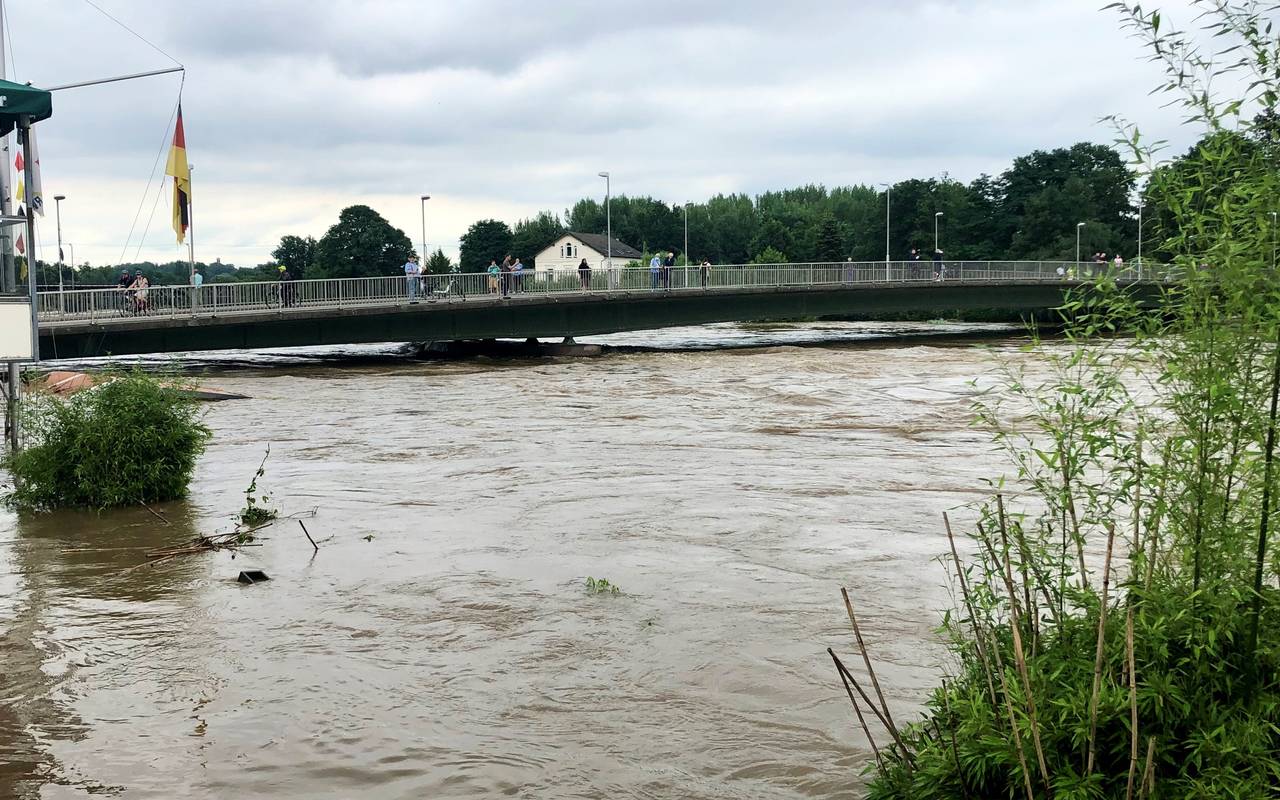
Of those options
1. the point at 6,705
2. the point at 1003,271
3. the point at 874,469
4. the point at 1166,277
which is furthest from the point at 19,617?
the point at 1003,271

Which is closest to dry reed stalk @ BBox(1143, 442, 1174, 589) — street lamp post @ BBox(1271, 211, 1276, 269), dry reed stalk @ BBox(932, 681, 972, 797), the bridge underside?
street lamp post @ BBox(1271, 211, 1276, 269)

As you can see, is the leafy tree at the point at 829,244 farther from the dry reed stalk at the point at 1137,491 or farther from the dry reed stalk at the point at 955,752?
the dry reed stalk at the point at 955,752

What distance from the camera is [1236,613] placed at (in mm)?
4840

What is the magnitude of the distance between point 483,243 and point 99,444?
435 ft

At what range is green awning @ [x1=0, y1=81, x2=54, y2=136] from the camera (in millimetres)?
17359

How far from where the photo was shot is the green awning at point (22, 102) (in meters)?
17.4

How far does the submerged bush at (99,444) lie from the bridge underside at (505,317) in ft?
82.8

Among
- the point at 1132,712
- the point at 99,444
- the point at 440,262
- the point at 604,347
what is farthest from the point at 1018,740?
the point at 440,262

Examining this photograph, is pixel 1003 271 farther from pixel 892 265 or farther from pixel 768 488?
pixel 768 488

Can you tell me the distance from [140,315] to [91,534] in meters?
32.2

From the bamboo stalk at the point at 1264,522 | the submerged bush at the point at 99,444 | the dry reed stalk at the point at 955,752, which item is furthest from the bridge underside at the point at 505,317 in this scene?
the bamboo stalk at the point at 1264,522

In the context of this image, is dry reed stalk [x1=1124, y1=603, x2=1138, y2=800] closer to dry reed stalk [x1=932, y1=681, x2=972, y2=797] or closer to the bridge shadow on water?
dry reed stalk [x1=932, y1=681, x2=972, y2=797]

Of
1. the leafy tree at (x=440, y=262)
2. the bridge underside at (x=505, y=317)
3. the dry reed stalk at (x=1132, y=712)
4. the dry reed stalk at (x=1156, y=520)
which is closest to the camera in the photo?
the dry reed stalk at (x=1132, y=712)

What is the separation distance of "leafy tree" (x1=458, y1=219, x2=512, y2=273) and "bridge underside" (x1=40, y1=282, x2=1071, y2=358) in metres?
84.5
